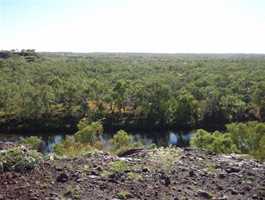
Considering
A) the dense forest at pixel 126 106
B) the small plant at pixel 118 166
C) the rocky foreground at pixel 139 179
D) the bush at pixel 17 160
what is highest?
Answer: the bush at pixel 17 160

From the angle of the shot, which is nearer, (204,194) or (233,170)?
(204,194)

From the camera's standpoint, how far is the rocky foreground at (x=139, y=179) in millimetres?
11242

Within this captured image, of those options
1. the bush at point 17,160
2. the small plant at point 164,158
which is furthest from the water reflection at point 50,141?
→ the bush at point 17,160

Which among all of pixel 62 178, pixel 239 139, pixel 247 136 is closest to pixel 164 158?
pixel 62 178

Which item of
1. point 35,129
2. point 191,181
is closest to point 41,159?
point 191,181

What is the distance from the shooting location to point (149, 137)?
71.2 meters

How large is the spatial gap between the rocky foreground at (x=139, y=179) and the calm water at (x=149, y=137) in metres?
51.0

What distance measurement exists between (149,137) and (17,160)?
59658 mm

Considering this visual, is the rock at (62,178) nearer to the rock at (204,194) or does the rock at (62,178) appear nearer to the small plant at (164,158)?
the small plant at (164,158)

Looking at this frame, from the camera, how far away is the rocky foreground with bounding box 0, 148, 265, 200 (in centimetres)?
1124

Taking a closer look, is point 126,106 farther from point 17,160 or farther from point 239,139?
point 17,160

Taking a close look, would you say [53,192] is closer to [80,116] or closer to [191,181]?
[191,181]

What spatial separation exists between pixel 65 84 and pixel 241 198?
8435 cm

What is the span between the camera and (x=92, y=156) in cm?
1406
